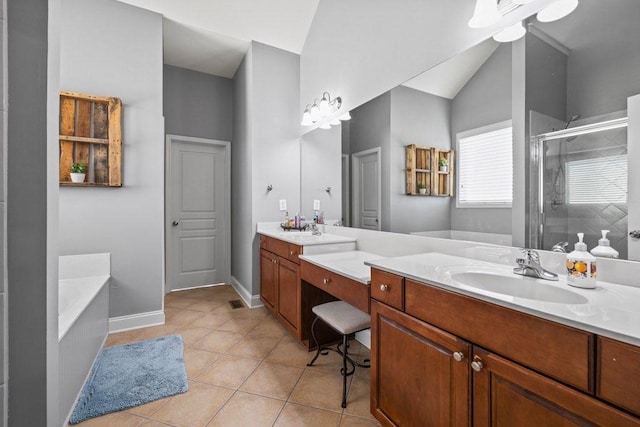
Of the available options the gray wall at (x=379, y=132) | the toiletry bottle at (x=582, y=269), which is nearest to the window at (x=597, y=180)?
the toiletry bottle at (x=582, y=269)

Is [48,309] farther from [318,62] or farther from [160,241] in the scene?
[318,62]

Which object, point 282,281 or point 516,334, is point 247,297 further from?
point 516,334

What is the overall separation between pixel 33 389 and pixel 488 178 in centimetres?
196

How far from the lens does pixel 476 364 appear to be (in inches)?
36.5

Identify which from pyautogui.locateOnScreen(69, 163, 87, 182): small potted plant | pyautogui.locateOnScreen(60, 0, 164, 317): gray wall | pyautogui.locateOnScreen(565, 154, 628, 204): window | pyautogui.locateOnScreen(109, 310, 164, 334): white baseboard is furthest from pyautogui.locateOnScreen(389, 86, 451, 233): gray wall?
pyautogui.locateOnScreen(69, 163, 87, 182): small potted plant

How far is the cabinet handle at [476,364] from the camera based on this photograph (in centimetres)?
92

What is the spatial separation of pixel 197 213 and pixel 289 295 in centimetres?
233

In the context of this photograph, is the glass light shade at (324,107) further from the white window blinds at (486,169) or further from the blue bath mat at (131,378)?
the blue bath mat at (131,378)

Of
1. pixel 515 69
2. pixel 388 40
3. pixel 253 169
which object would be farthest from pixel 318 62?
pixel 515 69

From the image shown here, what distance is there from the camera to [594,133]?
1.11 m

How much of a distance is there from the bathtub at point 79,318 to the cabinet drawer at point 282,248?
1378 mm

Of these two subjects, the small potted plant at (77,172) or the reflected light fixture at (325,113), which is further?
the reflected light fixture at (325,113)

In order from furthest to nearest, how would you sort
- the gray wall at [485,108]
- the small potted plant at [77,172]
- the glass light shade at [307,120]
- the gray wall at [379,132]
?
the glass light shade at [307,120] → the small potted plant at [77,172] → the gray wall at [379,132] → the gray wall at [485,108]

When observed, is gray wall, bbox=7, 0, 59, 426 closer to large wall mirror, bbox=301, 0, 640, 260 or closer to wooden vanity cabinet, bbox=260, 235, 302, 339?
wooden vanity cabinet, bbox=260, 235, 302, 339
